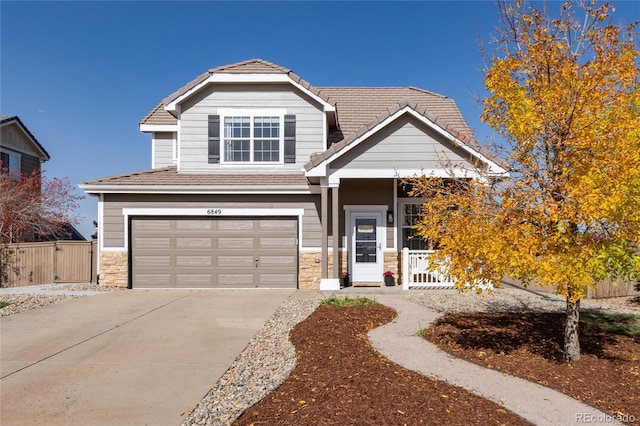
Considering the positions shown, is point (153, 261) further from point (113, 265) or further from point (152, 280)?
point (113, 265)

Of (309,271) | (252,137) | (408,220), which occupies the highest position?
(252,137)

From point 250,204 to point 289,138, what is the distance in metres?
2.65

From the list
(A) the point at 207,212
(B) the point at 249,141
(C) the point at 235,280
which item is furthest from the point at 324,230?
(B) the point at 249,141

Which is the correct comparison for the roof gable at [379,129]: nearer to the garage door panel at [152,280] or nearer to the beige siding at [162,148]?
the garage door panel at [152,280]

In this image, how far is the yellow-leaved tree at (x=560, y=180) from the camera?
4.68 meters

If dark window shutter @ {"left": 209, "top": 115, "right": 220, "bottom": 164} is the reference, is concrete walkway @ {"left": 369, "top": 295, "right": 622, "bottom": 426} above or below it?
below

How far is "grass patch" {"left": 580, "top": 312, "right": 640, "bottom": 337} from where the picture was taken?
7.38 m

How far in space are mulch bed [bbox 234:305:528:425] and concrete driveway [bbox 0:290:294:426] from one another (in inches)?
43.1

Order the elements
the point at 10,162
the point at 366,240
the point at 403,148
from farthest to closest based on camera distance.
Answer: the point at 10,162
the point at 366,240
the point at 403,148

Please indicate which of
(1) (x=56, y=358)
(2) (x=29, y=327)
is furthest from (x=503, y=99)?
(2) (x=29, y=327)

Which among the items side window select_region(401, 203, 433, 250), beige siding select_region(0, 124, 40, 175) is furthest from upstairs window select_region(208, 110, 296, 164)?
beige siding select_region(0, 124, 40, 175)

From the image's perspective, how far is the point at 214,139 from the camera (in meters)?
13.5

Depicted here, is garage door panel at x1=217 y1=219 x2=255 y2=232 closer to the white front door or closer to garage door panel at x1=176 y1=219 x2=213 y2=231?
garage door panel at x1=176 y1=219 x2=213 y2=231

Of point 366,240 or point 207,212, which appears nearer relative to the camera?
point 207,212
